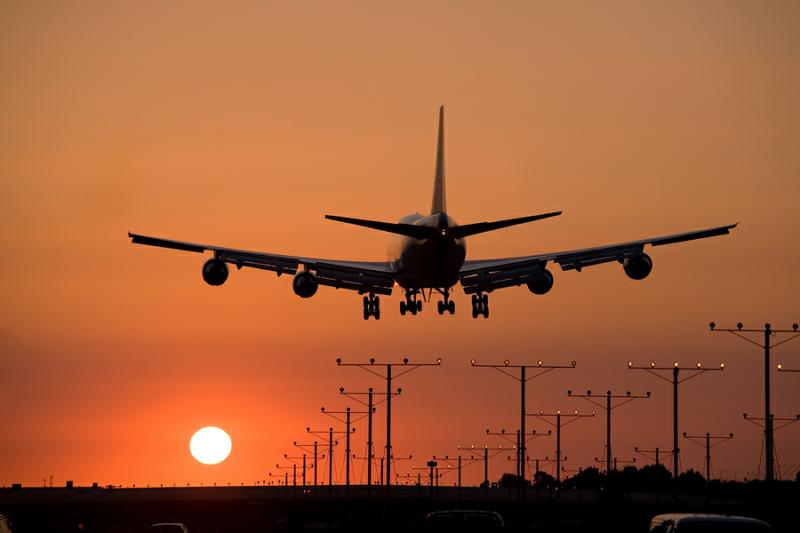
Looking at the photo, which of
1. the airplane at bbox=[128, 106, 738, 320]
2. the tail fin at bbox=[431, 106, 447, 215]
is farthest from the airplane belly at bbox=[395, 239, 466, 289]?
the tail fin at bbox=[431, 106, 447, 215]

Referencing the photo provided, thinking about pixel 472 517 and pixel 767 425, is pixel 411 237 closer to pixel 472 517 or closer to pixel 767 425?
pixel 767 425

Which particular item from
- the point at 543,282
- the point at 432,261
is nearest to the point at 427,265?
the point at 432,261

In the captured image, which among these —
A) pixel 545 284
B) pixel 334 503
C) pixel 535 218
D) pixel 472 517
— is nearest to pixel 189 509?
pixel 334 503

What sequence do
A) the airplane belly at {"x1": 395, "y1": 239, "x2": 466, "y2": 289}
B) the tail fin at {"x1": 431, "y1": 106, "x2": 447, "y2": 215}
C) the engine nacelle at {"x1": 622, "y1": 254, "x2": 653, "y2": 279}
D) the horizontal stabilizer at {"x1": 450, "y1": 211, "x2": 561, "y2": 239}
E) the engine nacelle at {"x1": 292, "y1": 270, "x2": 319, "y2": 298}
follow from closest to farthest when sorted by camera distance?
1. the horizontal stabilizer at {"x1": 450, "y1": 211, "x2": 561, "y2": 239}
2. the airplane belly at {"x1": 395, "y1": 239, "x2": 466, "y2": 289}
3. the engine nacelle at {"x1": 622, "y1": 254, "x2": 653, "y2": 279}
4. the engine nacelle at {"x1": 292, "y1": 270, "x2": 319, "y2": 298}
5. the tail fin at {"x1": 431, "y1": 106, "x2": 447, "y2": 215}

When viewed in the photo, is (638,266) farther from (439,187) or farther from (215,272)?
(215,272)

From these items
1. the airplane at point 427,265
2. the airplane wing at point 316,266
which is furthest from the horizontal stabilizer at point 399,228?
the airplane wing at point 316,266

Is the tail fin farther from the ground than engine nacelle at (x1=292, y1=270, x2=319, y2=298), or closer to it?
farther from the ground

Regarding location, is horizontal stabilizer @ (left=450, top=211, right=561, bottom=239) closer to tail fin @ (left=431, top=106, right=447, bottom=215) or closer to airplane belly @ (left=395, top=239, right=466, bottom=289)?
airplane belly @ (left=395, top=239, right=466, bottom=289)

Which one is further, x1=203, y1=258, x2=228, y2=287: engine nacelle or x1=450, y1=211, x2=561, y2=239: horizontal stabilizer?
x1=203, y1=258, x2=228, y2=287: engine nacelle
